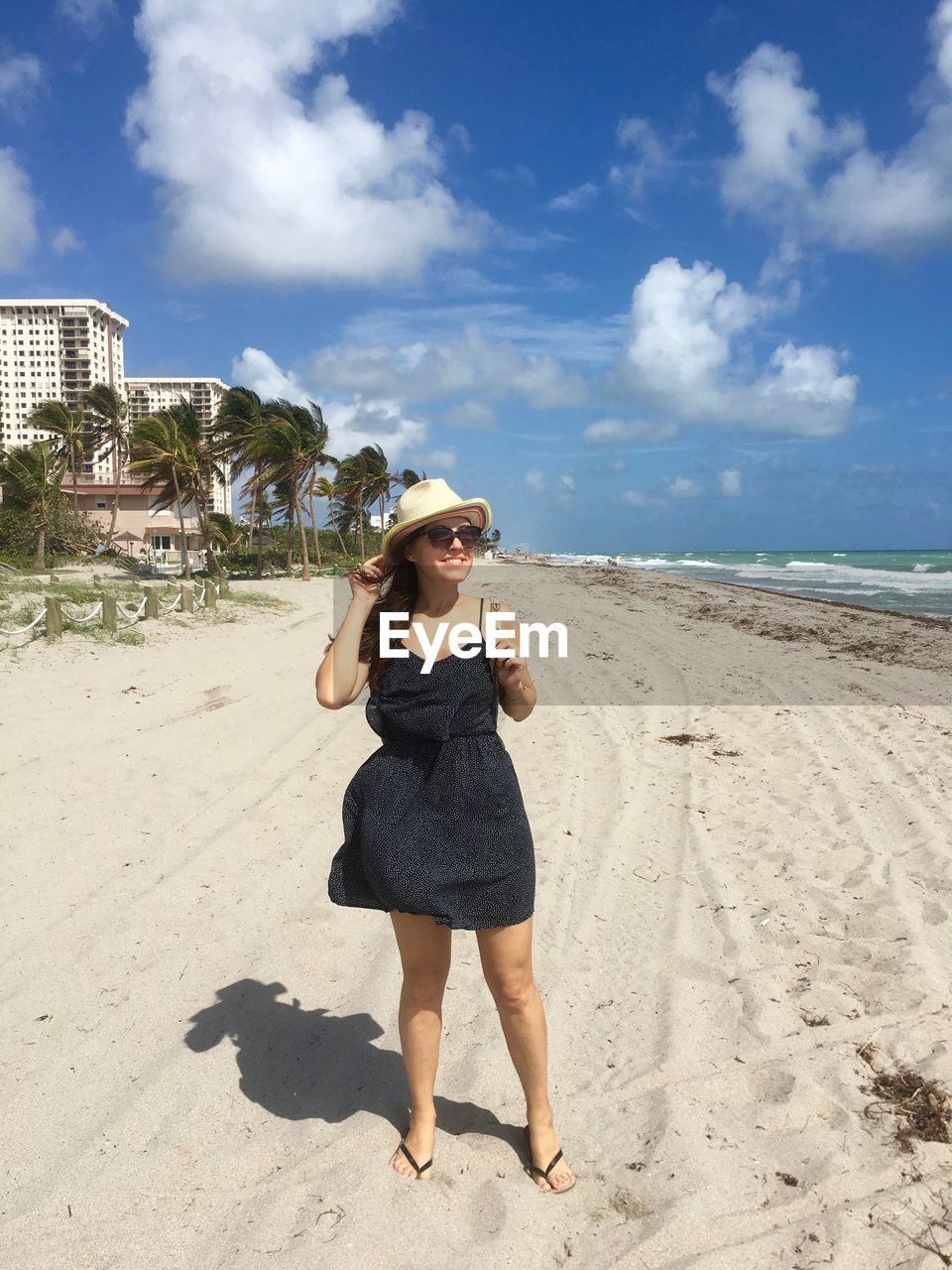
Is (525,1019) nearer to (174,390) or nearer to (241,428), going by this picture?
(241,428)

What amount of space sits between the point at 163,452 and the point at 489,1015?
27370 millimetres

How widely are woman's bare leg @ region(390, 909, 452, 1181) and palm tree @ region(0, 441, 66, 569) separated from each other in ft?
91.9

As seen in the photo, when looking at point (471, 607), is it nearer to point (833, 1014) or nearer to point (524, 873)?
point (524, 873)

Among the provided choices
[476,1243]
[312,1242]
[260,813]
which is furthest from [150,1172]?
[260,813]

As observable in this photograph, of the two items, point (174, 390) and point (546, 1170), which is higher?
point (174, 390)

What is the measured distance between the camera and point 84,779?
539cm

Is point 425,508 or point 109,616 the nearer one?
point 425,508

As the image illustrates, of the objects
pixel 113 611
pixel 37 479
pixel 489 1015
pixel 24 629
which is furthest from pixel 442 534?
pixel 37 479

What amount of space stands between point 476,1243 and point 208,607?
47.5 ft

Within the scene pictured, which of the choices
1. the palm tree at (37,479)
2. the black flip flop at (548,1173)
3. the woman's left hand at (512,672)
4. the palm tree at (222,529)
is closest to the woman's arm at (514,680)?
the woman's left hand at (512,672)

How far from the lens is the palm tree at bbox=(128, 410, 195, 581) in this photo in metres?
27.3

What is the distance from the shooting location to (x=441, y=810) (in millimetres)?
2100

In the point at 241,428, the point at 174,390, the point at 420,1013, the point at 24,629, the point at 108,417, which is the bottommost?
the point at 420,1013

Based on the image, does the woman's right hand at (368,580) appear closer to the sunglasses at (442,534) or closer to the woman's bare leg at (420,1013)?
the sunglasses at (442,534)
